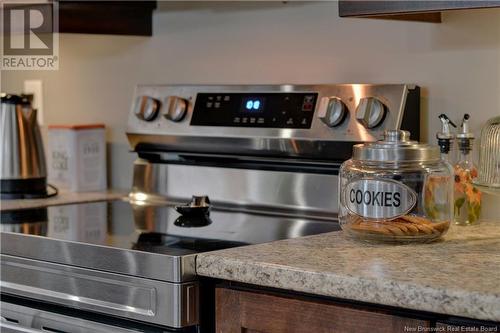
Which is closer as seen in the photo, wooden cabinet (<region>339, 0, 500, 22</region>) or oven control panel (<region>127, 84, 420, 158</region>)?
wooden cabinet (<region>339, 0, 500, 22</region>)

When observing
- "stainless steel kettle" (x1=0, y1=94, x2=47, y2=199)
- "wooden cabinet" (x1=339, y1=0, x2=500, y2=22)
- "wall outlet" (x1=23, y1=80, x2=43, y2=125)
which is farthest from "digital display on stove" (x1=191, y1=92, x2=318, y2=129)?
"wall outlet" (x1=23, y1=80, x2=43, y2=125)

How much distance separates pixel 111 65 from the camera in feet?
8.31

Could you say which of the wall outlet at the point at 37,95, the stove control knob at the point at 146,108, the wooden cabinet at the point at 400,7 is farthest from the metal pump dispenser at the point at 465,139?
the wall outlet at the point at 37,95

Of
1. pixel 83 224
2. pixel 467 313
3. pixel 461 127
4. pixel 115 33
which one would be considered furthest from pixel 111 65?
pixel 467 313

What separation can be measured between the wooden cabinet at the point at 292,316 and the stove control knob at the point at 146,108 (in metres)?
0.85

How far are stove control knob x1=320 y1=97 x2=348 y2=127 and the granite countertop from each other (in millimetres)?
716

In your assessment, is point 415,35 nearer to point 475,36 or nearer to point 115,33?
point 475,36

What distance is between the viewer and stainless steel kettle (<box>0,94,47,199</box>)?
7.64 ft

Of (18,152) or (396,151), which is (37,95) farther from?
(396,151)

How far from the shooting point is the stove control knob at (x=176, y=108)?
213cm

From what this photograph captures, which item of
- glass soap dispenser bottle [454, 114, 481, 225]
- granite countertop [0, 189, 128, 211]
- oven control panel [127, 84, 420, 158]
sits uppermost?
oven control panel [127, 84, 420, 158]

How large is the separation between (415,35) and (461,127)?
24cm

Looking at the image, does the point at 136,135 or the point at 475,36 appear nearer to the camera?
the point at 475,36

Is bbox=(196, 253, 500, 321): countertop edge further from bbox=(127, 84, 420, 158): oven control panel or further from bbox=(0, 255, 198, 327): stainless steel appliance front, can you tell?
bbox=(127, 84, 420, 158): oven control panel
